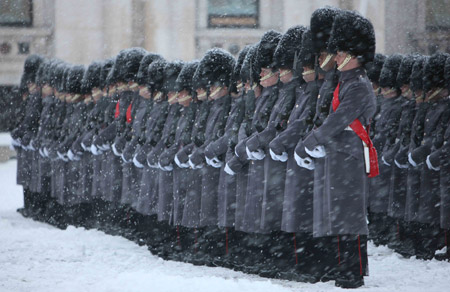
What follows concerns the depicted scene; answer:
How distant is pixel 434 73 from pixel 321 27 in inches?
74.2

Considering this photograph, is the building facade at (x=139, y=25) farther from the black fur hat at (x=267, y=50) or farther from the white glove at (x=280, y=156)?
the white glove at (x=280, y=156)

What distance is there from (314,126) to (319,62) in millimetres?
551

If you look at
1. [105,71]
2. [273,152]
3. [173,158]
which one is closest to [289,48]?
[273,152]

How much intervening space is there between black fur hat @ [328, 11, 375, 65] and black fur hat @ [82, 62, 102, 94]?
572 cm

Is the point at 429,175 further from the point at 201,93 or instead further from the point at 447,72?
the point at 201,93

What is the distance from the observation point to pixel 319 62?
27.3 ft

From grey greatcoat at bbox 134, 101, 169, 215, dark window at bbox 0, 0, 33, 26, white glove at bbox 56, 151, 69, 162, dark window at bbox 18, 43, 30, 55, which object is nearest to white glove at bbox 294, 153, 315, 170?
grey greatcoat at bbox 134, 101, 169, 215

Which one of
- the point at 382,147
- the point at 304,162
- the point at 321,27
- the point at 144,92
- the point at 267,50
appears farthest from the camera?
the point at 144,92

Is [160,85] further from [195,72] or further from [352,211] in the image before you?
[352,211]

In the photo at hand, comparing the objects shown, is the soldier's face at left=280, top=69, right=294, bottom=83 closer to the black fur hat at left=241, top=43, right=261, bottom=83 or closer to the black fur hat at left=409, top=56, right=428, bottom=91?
the black fur hat at left=241, top=43, right=261, bottom=83

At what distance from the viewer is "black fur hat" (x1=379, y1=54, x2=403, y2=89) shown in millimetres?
10578

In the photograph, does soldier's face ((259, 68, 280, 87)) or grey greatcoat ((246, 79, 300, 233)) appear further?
soldier's face ((259, 68, 280, 87))

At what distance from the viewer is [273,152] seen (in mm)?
8523

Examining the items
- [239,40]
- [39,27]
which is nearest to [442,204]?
[239,40]
